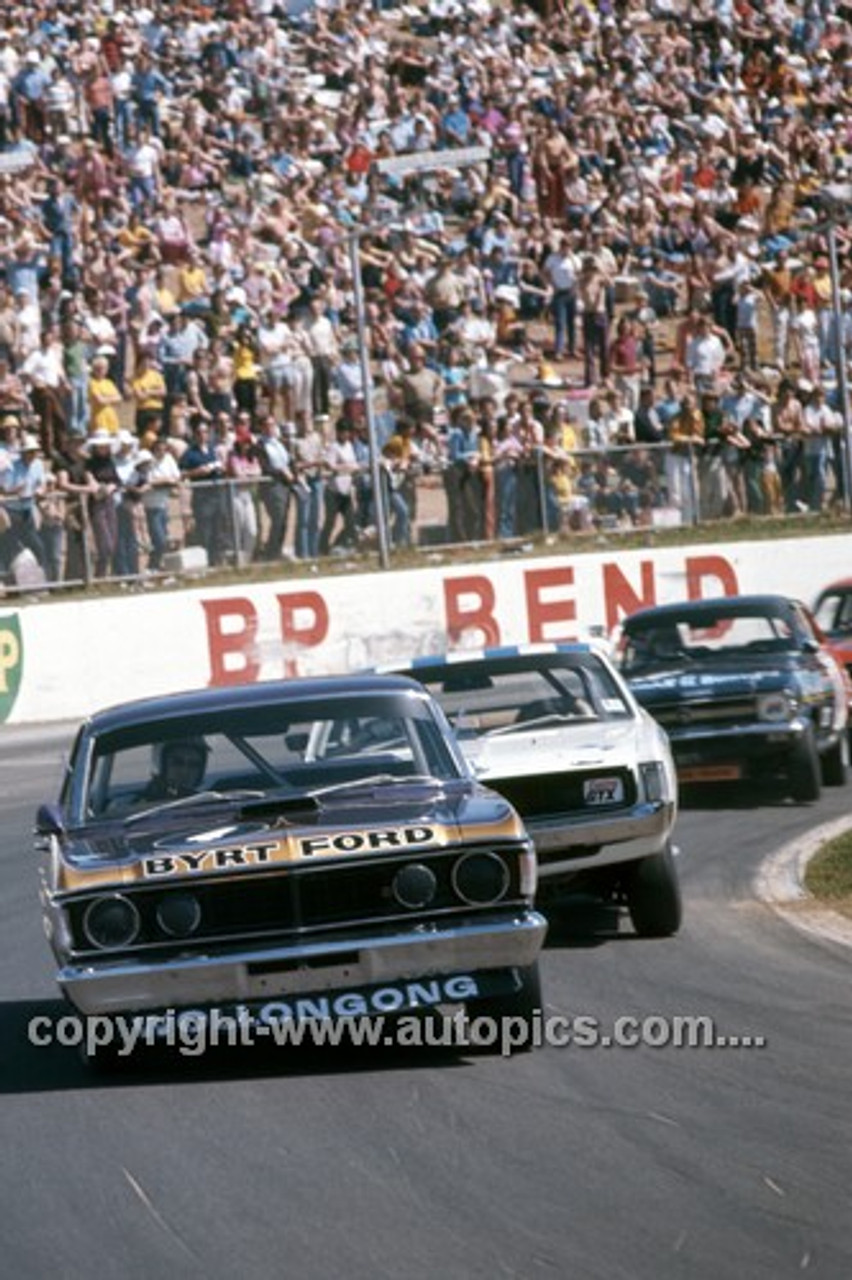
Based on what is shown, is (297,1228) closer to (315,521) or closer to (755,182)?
(315,521)

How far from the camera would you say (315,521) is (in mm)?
29359

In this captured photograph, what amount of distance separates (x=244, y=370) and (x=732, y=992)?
18583mm

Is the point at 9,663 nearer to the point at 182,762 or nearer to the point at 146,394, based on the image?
the point at 146,394

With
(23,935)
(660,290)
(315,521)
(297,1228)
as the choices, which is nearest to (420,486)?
(315,521)

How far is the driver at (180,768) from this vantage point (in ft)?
35.4

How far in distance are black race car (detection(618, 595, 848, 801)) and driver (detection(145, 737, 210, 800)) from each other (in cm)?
863

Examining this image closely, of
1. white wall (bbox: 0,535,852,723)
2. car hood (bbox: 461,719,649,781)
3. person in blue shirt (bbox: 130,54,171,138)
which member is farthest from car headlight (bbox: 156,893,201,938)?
person in blue shirt (bbox: 130,54,171,138)

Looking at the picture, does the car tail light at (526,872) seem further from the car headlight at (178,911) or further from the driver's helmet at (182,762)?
the driver's helmet at (182,762)

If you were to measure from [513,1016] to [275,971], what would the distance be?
3.19ft

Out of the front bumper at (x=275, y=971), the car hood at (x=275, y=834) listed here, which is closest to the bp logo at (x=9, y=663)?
the car hood at (x=275, y=834)

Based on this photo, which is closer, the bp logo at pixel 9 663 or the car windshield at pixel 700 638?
the car windshield at pixel 700 638

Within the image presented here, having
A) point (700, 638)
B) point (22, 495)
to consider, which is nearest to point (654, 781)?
point (700, 638)

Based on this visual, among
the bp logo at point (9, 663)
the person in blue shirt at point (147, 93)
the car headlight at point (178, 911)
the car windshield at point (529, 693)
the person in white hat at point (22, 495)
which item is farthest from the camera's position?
the person in blue shirt at point (147, 93)

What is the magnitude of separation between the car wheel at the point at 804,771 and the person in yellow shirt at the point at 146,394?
10.8 metres
